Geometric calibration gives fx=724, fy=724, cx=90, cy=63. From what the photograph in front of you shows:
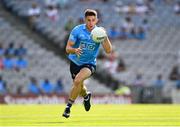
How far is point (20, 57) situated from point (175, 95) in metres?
8.21

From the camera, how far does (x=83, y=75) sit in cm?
1628

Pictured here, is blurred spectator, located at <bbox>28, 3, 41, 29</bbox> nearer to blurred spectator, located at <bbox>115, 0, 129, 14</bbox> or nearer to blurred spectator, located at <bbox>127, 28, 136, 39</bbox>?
blurred spectator, located at <bbox>115, 0, 129, 14</bbox>

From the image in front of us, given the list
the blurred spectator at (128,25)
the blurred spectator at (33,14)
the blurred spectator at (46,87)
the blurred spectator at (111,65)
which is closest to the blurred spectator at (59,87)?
the blurred spectator at (46,87)

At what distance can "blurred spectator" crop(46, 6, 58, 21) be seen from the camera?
40.1m

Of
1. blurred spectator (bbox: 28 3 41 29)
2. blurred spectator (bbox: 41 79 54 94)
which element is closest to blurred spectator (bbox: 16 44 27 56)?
blurred spectator (bbox: 41 79 54 94)

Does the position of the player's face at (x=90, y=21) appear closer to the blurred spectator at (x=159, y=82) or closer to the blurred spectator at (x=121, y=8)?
the blurred spectator at (x=159, y=82)

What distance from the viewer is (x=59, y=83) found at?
1399 inches

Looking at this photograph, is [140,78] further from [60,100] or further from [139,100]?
[60,100]

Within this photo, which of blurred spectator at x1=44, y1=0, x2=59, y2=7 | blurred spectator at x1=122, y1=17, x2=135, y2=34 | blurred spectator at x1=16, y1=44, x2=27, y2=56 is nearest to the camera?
blurred spectator at x1=16, y1=44, x2=27, y2=56

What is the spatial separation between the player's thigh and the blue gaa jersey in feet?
1.04

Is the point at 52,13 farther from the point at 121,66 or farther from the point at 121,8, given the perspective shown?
the point at 121,66

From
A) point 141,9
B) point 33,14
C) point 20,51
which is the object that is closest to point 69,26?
point 33,14

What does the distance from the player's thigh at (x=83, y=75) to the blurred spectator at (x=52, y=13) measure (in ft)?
77.8

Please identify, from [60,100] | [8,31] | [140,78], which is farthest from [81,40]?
[8,31]
